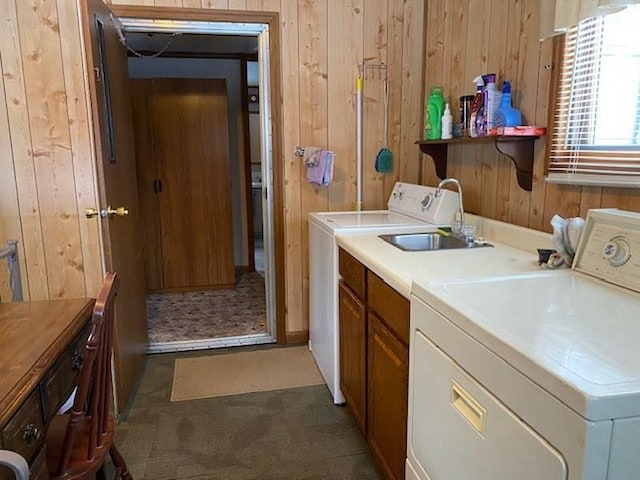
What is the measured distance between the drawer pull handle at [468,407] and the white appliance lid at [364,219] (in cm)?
136

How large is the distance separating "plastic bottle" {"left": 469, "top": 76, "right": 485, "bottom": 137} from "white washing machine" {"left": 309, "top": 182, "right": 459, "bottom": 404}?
350 mm

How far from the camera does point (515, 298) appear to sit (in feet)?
3.94

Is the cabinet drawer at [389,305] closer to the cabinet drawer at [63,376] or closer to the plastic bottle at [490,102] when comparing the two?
the plastic bottle at [490,102]

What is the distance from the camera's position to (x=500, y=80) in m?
2.24

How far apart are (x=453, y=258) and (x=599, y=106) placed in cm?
72

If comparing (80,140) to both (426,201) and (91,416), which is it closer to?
(91,416)

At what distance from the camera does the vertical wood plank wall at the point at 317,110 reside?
215 cm

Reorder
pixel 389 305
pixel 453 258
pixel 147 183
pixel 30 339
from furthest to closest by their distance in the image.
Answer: pixel 147 183, pixel 453 258, pixel 389 305, pixel 30 339

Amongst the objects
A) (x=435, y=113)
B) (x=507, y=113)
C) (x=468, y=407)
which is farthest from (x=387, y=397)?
(x=435, y=113)

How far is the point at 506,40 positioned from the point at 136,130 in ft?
10.4

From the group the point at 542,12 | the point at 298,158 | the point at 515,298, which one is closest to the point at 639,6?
the point at 542,12

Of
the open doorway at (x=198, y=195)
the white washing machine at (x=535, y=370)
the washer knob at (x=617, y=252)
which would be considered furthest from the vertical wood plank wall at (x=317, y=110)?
the open doorway at (x=198, y=195)

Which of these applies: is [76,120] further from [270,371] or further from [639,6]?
[639,6]

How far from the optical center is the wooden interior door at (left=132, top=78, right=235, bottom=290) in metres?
4.24
